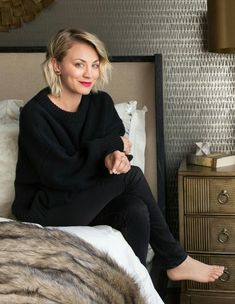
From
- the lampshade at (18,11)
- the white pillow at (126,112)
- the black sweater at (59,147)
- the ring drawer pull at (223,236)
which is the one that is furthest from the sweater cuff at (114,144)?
the lampshade at (18,11)

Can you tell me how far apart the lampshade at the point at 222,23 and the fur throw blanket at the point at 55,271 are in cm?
122

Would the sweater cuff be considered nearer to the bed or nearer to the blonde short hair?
the blonde short hair

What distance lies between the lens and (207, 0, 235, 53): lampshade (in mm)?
2379

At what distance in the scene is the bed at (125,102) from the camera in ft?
7.30

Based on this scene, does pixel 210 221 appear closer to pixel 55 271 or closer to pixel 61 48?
pixel 61 48

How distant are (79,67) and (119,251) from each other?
0.71 metres

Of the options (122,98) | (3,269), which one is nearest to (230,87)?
(122,98)

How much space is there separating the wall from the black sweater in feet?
2.31

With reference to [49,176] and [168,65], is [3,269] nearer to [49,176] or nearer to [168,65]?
[49,176]

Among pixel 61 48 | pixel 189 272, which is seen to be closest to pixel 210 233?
pixel 189 272

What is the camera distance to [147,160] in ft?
8.50

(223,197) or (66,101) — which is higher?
(66,101)

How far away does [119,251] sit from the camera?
169 cm

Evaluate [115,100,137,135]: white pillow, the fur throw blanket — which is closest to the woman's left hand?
the fur throw blanket
